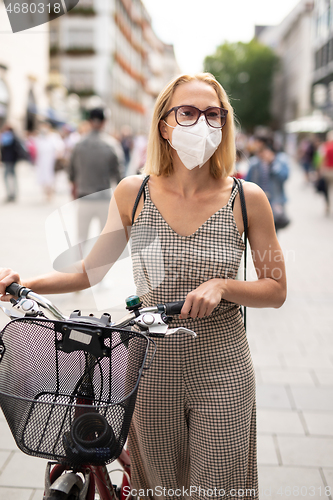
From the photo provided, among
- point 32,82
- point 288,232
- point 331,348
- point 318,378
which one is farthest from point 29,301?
point 32,82

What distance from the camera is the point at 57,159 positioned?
50.1 feet

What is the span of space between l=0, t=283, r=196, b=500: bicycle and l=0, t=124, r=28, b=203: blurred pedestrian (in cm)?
1233

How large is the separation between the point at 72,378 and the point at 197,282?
1.71 ft

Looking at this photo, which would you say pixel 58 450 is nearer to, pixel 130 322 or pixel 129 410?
pixel 129 410

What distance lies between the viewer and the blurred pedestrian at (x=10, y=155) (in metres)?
13.2

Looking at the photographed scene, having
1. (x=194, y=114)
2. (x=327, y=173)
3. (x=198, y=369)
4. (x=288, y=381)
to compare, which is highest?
(x=194, y=114)

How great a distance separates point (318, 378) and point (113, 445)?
9.47ft

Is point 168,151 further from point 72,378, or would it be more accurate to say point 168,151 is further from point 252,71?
point 252,71

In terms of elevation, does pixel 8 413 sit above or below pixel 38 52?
below

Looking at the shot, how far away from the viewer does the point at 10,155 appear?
13203 millimetres

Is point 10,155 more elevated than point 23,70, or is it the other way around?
point 23,70

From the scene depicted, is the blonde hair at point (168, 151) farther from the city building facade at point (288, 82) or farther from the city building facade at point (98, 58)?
the city building facade at point (288, 82)

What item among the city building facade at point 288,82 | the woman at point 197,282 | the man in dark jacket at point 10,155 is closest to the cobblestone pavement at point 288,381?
the woman at point 197,282

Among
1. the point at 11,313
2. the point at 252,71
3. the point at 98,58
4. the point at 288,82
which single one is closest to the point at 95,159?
the point at 11,313
